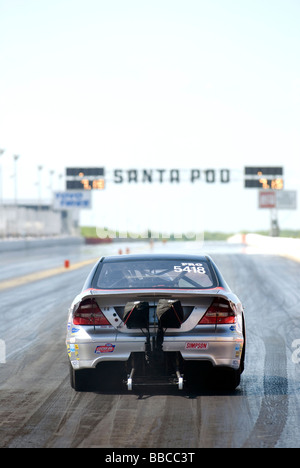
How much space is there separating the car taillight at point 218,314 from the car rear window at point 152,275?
1.27 feet

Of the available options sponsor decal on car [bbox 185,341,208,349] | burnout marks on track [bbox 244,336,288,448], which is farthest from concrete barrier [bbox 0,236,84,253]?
sponsor decal on car [bbox 185,341,208,349]

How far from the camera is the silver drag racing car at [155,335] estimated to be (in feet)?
24.6

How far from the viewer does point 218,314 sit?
7703mm

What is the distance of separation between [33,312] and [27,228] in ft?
361

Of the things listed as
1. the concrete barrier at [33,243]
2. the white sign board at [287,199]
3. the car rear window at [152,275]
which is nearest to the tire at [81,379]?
the car rear window at [152,275]

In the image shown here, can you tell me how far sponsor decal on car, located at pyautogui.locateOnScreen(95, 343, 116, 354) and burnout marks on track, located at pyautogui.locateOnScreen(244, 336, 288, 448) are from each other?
1516mm

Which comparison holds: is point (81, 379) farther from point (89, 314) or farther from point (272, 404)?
point (272, 404)

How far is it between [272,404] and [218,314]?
0.99m

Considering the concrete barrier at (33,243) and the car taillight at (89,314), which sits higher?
the car taillight at (89,314)

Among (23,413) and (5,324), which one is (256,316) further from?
(23,413)

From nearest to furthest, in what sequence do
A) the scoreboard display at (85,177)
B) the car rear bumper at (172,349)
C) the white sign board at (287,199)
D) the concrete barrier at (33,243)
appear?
the car rear bumper at (172,349) → the concrete barrier at (33,243) → the scoreboard display at (85,177) → the white sign board at (287,199)

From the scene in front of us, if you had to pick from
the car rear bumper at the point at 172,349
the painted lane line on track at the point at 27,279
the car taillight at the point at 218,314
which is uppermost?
the car taillight at the point at 218,314

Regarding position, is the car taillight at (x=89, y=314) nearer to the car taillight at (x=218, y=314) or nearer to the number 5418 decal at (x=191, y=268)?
the car taillight at (x=218, y=314)
